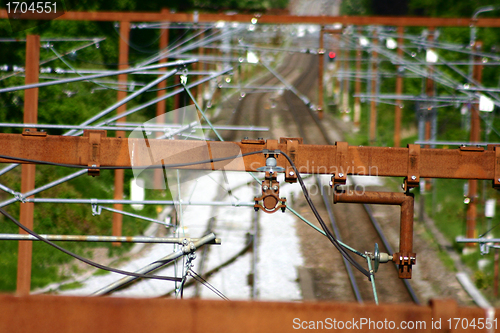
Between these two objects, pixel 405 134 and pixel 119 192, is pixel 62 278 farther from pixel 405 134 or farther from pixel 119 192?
pixel 405 134

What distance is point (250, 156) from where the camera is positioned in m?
5.73

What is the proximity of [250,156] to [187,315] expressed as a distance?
2863 mm

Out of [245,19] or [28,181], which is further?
[245,19]

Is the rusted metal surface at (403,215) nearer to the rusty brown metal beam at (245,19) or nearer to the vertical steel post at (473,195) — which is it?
the rusty brown metal beam at (245,19)

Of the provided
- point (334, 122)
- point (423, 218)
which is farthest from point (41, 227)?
point (334, 122)

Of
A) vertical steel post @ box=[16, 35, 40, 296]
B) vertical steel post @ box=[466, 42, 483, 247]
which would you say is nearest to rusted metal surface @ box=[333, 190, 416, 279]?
vertical steel post @ box=[16, 35, 40, 296]

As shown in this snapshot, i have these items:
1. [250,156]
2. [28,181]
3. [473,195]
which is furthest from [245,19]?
[473,195]

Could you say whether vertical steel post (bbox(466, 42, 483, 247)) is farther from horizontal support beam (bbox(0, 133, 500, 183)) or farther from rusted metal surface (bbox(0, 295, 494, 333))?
rusted metal surface (bbox(0, 295, 494, 333))

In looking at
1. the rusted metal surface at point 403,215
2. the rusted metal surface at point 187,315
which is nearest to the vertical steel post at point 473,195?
the rusted metal surface at point 403,215

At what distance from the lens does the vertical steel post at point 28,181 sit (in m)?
8.32

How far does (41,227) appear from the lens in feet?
51.6

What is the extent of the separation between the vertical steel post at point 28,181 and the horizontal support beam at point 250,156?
276 cm

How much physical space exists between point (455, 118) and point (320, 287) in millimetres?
Answer: 18027

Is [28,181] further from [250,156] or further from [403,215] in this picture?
[403,215]
